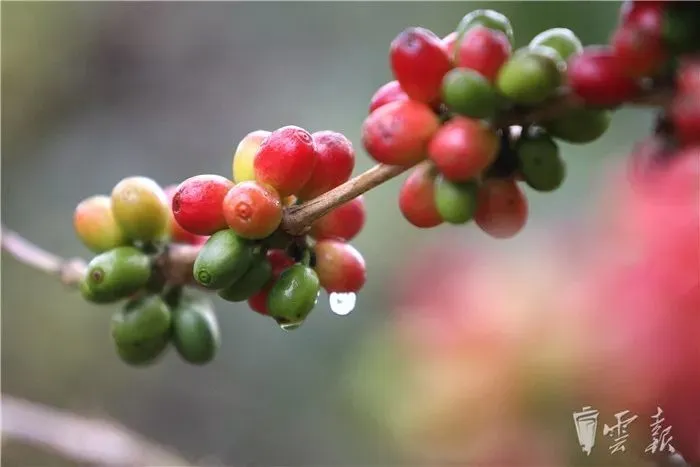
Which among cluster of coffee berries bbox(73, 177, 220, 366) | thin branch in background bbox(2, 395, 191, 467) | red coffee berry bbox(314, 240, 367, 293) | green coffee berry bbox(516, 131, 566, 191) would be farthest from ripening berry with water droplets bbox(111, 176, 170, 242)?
thin branch in background bbox(2, 395, 191, 467)

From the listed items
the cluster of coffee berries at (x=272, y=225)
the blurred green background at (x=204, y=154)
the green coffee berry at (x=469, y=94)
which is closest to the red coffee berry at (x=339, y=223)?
the cluster of coffee berries at (x=272, y=225)

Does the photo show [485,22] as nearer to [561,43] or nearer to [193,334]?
[561,43]

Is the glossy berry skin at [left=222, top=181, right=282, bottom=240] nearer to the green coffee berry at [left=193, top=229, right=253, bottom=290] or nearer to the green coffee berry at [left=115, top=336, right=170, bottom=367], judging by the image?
the green coffee berry at [left=193, top=229, right=253, bottom=290]

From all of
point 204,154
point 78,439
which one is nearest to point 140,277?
point 78,439

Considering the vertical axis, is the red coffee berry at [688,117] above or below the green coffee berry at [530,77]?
below

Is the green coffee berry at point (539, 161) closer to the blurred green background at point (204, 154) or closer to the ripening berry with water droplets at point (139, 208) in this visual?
the ripening berry with water droplets at point (139, 208)

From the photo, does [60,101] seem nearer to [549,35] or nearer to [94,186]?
[94,186]

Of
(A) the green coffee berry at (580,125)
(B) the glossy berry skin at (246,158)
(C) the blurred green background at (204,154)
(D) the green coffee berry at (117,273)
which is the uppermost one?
(C) the blurred green background at (204,154)

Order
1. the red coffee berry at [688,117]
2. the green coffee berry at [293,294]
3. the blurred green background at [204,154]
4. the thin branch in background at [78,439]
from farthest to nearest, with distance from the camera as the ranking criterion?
1. the blurred green background at [204,154]
2. the thin branch in background at [78,439]
3. the green coffee berry at [293,294]
4. the red coffee berry at [688,117]
